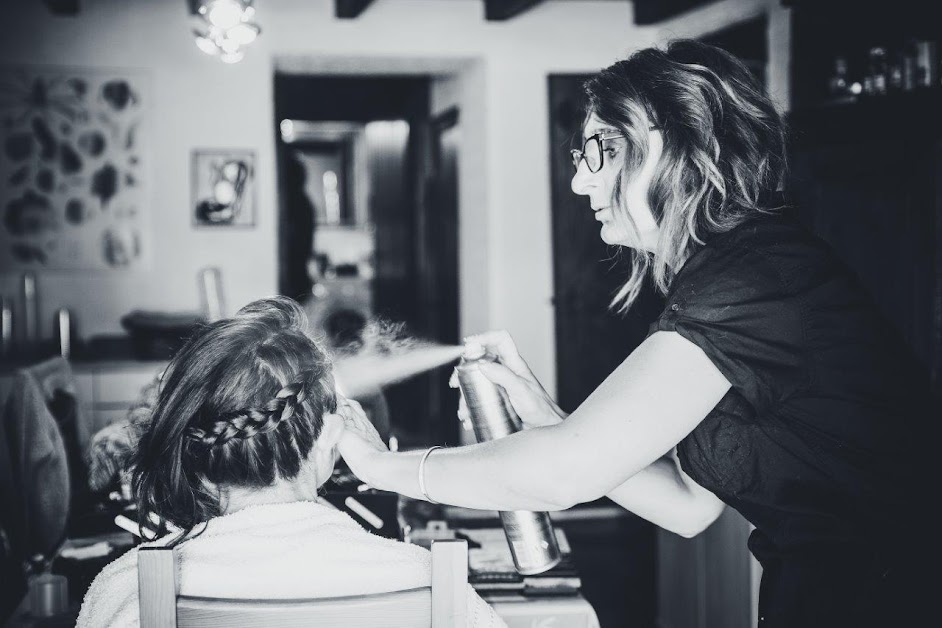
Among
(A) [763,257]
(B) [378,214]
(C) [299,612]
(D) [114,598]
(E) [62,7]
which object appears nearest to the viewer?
(C) [299,612]

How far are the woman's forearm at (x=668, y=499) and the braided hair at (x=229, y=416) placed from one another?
1.55ft

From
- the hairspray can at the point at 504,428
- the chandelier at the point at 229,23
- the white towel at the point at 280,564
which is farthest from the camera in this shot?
the chandelier at the point at 229,23

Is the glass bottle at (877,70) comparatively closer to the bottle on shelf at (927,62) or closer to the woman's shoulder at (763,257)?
the bottle on shelf at (927,62)

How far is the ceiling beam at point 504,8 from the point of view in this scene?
4.27m

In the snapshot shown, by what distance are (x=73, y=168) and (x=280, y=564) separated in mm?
3839

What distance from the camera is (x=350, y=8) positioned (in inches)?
173

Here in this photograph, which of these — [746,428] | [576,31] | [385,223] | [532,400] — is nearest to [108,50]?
[576,31]

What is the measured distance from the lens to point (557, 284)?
183 inches

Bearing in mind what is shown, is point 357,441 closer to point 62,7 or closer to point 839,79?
point 839,79

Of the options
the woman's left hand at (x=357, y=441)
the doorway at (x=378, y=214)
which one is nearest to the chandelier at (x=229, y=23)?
the doorway at (x=378, y=214)

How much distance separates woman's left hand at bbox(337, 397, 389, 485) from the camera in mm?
1179

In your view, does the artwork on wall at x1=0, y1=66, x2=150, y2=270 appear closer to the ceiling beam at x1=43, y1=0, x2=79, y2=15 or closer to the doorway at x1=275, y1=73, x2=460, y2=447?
the ceiling beam at x1=43, y1=0, x2=79, y2=15

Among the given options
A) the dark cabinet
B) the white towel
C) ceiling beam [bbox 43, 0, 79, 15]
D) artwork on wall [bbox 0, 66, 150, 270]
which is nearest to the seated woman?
the white towel

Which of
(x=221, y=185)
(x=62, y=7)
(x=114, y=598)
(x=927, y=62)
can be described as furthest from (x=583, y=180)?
(x=62, y=7)
